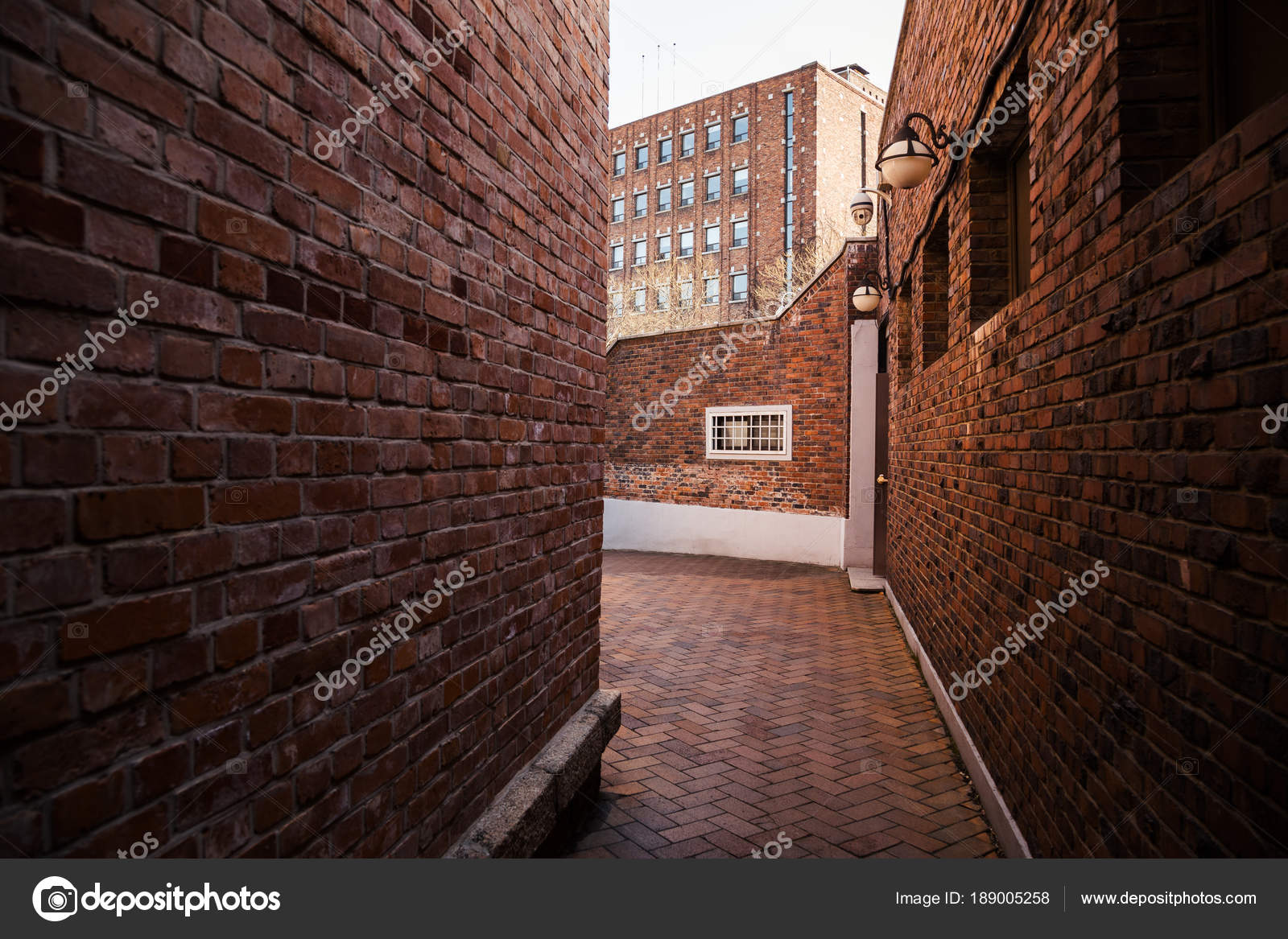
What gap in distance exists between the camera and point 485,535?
2293mm

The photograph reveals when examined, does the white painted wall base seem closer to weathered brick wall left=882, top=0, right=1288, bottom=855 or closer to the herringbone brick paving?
the herringbone brick paving

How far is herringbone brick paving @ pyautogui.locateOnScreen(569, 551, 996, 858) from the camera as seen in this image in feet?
10.3

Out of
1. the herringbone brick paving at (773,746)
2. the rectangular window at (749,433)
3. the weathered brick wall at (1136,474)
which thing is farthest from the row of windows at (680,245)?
the weathered brick wall at (1136,474)

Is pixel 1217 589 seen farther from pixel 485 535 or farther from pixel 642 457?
pixel 642 457

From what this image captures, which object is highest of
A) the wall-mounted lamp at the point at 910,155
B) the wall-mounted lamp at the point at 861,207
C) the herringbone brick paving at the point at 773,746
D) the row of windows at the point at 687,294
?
the row of windows at the point at 687,294

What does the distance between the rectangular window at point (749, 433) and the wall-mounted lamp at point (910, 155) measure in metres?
7.11

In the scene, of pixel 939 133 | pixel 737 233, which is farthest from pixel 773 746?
pixel 737 233

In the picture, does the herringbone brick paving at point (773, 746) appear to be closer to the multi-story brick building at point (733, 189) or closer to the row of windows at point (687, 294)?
the multi-story brick building at point (733, 189)

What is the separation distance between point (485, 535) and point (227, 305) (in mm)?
1170

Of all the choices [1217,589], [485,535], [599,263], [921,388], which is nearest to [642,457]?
[921,388]

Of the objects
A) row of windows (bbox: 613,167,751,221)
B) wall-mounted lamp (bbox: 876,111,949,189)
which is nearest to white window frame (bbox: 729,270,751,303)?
row of windows (bbox: 613,167,751,221)

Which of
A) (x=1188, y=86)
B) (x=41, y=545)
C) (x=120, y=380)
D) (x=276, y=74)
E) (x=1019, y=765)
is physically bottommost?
(x=1019, y=765)

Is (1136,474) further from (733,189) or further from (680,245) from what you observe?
(680,245)

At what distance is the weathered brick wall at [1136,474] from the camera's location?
135 cm
